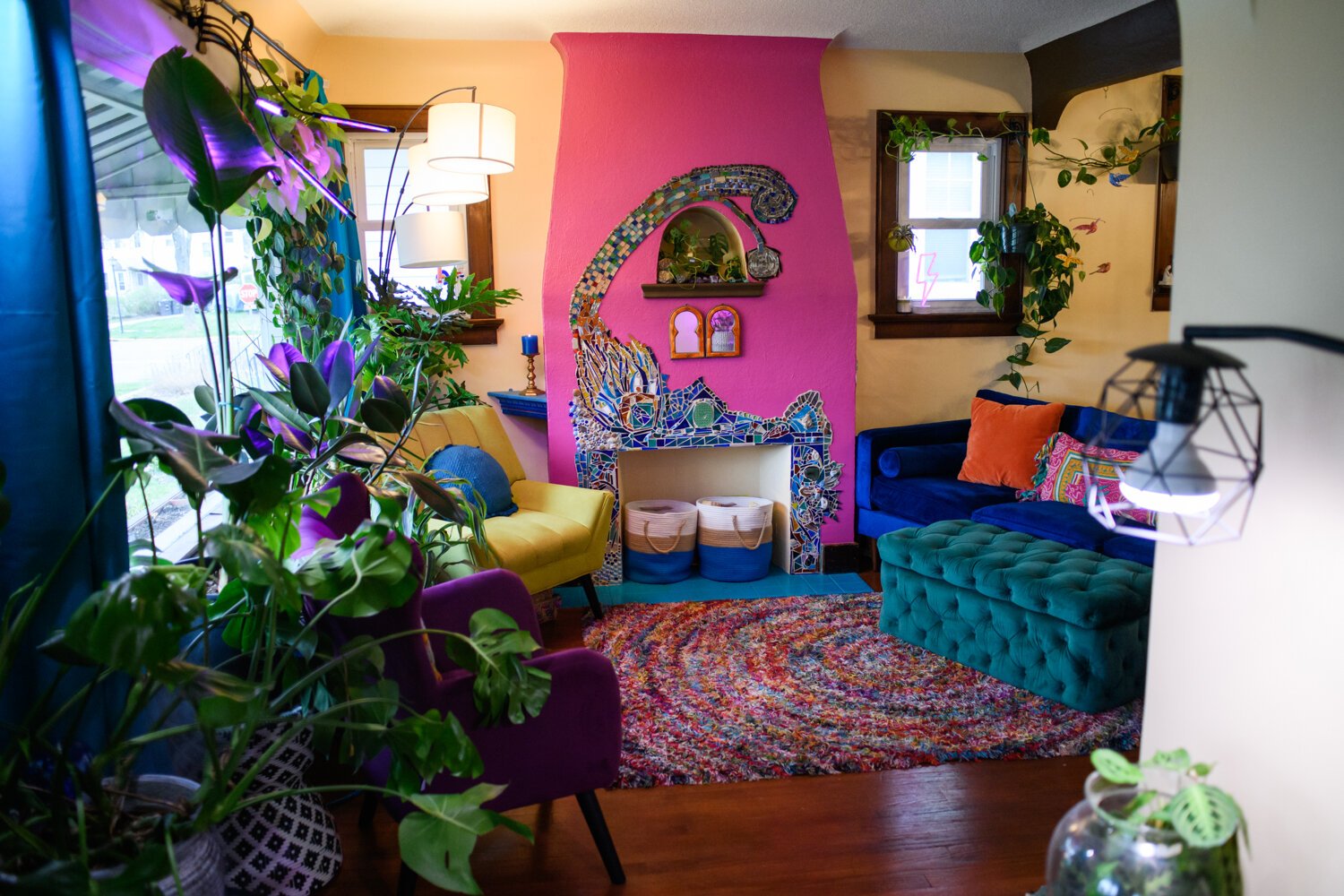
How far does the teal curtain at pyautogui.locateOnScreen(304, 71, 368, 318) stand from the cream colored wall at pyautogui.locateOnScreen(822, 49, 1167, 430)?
251cm

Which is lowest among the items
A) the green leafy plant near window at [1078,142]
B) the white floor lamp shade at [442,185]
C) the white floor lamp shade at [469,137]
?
the white floor lamp shade at [442,185]

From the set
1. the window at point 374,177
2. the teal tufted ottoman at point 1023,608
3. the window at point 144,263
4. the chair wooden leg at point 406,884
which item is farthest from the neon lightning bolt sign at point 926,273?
the chair wooden leg at point 406,884

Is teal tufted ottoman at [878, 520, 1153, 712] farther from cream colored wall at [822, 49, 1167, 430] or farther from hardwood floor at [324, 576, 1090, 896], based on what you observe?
cream colored wall at [822, 49, 1167, 430]

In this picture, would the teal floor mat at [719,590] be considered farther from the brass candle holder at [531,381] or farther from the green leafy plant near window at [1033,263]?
the green leafy plant near window at [1033,263]

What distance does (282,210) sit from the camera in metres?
3.55

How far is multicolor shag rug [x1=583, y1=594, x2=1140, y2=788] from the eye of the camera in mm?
3049

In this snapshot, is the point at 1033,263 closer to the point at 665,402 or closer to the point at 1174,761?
the point at 665,402

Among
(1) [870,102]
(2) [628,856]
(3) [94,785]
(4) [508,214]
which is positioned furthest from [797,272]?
(3) [94,785]

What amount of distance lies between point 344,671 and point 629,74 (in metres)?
3.56

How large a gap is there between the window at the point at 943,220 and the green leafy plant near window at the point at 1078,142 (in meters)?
0.04

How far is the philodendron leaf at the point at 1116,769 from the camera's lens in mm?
1175

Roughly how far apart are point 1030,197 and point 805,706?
3362 millimetres

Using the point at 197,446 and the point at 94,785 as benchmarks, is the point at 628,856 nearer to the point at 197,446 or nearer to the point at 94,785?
the point at 94,785

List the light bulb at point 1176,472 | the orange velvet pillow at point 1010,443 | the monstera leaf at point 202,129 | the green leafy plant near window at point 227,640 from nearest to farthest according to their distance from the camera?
the light bulb at point 1176,472
the green leafy plant near window at point 227,640
the monstera leaf at point 202,129
the orange velvet pillow at point 1010,443
